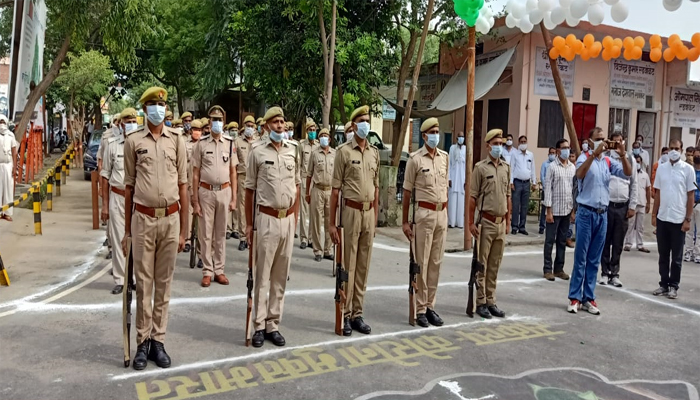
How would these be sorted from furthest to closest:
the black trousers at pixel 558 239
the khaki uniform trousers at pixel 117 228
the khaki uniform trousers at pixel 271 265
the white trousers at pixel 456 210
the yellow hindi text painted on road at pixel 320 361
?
the white trousers at pixel 456 210, the black trousers at pixel 558 239, the khaki uniform trousers at pixel 117 228, the khaki uniform trousers at pixel 271 265, the yellow hindi text painted on road at pixel 320 361

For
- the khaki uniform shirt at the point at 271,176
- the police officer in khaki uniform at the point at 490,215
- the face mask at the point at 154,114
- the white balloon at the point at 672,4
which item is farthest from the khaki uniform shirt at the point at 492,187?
the white balloon at the point at 672,4

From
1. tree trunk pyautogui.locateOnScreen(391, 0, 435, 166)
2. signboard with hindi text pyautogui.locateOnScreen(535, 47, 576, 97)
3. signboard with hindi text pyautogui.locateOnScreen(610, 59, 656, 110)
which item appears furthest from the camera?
signboard with hindi text pyautogui.locateOnScreen(610, 59, 656, 110)

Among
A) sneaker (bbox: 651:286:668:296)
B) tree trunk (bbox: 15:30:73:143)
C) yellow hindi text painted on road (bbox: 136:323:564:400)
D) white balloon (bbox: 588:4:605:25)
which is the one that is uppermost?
white balloon (bbox: 588:4:605:25)

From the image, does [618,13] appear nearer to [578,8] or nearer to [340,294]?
[578,8]

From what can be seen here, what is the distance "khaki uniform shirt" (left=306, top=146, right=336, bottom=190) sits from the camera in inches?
371

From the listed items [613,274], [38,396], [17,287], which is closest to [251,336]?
[38,396]

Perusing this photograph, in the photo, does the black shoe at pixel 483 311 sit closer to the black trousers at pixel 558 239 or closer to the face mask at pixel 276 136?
the black trousers at pixel 558 239

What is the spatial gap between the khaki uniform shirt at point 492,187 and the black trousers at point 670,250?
2664 mm

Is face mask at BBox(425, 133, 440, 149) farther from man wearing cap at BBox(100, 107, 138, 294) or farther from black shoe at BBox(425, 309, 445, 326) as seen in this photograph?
man wearing cap at BBox(100, 107, 138, 294)

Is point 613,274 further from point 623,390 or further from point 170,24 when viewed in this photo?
point 170,24

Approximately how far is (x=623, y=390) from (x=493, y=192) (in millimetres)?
2484

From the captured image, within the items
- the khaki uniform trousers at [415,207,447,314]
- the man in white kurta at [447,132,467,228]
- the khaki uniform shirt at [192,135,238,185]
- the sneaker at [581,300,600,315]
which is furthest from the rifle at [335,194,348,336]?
the man in white kurta at [447,132,467,228]

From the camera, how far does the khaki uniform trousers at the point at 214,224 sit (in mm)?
7414

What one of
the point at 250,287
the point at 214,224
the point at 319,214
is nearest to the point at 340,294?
the point at 250,287
